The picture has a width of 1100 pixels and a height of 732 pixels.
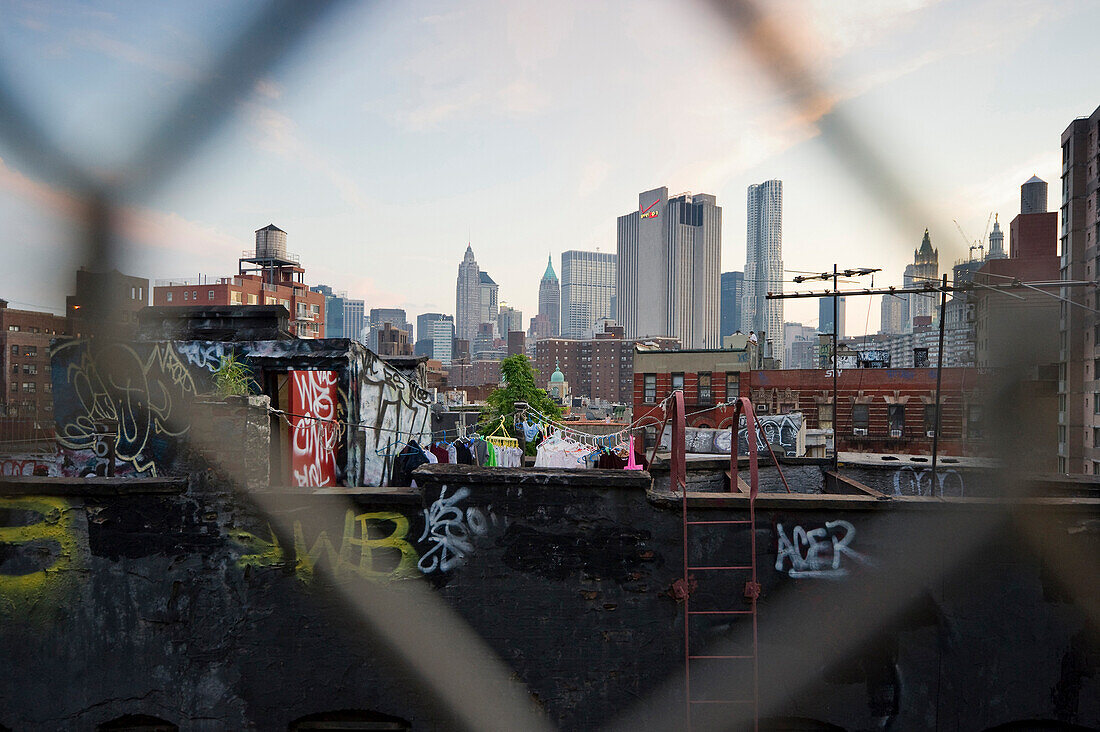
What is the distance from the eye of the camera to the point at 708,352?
146 ft

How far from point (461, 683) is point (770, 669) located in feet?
9.58

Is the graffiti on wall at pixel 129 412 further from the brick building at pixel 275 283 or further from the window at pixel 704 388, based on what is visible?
the brick building at pixel 275 283

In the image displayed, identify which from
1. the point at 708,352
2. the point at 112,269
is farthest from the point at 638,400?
the point at 112,269

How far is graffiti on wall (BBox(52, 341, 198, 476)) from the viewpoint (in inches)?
266

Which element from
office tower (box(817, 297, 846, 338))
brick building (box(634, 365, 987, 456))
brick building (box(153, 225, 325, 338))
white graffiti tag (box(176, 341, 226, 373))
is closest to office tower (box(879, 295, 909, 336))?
office tower (box(817, 297, 846, 338))

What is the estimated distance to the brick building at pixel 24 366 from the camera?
14.2 feet

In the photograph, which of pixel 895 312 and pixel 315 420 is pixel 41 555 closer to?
pixel 315 420

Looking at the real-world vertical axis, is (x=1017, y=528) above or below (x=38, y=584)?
above

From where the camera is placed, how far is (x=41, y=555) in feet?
20.9

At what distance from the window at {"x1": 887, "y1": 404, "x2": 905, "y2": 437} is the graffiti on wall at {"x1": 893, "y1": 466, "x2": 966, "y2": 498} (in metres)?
37.1

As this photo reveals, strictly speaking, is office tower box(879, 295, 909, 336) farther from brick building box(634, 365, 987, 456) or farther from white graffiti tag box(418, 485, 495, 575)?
brick building box(634, 365, 987, 456)

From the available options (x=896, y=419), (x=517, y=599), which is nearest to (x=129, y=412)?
(x=517, y=599)

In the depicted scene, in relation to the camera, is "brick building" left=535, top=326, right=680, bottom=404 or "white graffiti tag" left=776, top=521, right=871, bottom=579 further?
"brick building" left=535, top=326, right=680, bottom=404

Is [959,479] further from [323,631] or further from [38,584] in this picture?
[38,584]
